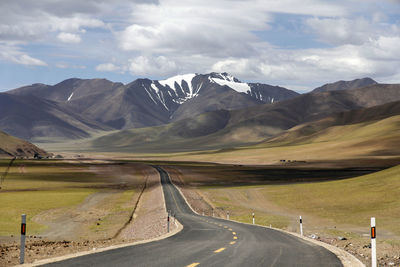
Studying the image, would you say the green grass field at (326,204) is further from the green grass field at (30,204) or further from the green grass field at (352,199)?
the green grass field at (30,204)

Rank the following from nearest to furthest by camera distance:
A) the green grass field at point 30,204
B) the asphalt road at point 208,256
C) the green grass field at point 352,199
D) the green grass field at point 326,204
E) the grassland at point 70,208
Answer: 1. the asphalt road at point 208,256
2. the green grass field at point 30,204
3. the grassland at point 70,208
4. the green grass field at point 326,204
5. the green grass field at point 352,199

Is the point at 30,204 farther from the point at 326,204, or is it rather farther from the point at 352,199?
the point at 352,199

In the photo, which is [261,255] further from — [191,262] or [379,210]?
[379,210]

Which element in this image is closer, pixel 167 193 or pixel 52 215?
pixel 52 215

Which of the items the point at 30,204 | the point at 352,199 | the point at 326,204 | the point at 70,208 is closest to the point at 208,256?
the point at 70,208

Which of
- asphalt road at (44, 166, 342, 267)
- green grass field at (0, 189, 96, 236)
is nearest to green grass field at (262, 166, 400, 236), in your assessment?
asphalt road at (44, 166, 342, 267)

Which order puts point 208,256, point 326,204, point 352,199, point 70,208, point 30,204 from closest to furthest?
1. point 208,256
2. point 70,208
3. point 326,204
4. point 352,199
5. point 30,204

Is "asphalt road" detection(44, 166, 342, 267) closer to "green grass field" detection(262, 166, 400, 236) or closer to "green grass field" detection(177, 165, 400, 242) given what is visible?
"green grass field" detection(177, 165, 400, 242)

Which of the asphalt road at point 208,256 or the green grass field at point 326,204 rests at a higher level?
the asphalt road at point 208,256

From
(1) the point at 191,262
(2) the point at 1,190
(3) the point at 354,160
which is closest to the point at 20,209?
(2) the point at 1,190

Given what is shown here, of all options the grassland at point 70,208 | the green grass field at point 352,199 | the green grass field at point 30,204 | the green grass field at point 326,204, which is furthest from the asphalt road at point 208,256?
the green grass field at point 30,204

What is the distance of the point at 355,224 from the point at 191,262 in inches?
1468

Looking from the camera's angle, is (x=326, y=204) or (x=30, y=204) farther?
(x=30, y=204)

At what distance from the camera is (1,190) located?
9256 centimetres
